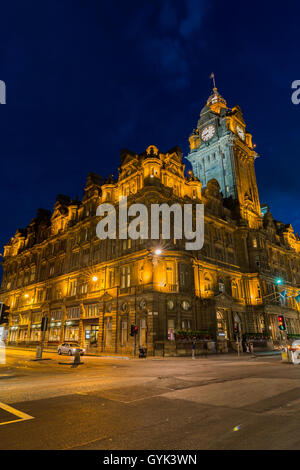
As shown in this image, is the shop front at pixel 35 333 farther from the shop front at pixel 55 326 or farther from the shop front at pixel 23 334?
the shop front at pixel 55 326

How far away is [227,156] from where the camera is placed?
217 feet

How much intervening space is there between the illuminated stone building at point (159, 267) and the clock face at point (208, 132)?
1.42ft

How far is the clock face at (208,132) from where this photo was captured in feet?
238

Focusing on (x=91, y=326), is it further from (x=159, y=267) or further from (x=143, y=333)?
(x=159, y=267)

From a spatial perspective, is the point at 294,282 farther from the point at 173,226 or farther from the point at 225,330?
the point at 173,226

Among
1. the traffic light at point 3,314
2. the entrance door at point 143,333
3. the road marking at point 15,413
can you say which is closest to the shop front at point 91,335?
the entrance door at point 143,333

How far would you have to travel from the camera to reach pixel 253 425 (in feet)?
20.0

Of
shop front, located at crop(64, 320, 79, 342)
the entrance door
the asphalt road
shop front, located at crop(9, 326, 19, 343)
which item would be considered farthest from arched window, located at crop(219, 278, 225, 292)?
shop front, located at crop(9, 326, 19, 343)

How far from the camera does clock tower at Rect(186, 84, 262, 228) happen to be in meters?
61.3

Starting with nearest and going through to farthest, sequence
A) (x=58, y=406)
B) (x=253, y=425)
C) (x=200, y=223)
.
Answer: (x=253, y=425) < (x=58, y=406) < (x=200, y=223)

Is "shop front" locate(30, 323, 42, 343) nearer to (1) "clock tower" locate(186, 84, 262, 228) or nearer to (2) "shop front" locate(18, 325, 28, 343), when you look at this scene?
(2) "shop front" locate(18, 325, 28, 343)

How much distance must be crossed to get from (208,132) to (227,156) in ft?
39.5
